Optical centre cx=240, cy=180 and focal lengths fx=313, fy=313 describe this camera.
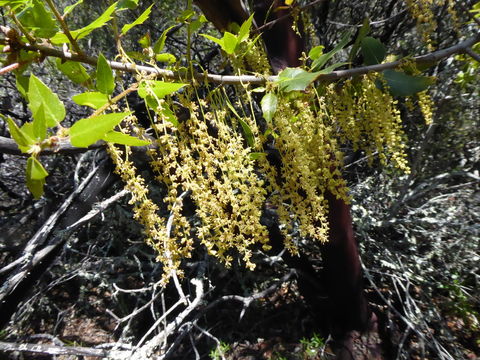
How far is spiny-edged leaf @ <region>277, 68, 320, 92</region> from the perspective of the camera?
635mm

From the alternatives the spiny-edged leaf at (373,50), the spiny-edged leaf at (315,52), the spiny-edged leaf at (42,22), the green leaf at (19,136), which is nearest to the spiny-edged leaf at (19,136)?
the green leaf at (19,136)

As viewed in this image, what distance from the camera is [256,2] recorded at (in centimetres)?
112

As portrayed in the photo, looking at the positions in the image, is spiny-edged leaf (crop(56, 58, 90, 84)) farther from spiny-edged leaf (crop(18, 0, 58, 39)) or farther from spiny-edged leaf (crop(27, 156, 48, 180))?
spiny-edged leaf (crop(27, 156, 48, 180))

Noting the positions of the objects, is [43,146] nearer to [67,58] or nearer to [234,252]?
[67,58]

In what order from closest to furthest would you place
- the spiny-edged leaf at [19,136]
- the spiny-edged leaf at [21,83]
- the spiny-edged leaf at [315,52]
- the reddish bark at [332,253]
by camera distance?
the spiny-edged leaf at [19,136]
the spiny-edged leaf at [21,83]
the spiny-edged leaf at [315,52]
the reddish bark at [332,253]

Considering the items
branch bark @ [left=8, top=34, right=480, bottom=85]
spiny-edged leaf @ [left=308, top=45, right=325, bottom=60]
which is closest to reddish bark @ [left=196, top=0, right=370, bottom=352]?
spiny-edged leaf @ [left=308, top=45, right=325, bottom=60]

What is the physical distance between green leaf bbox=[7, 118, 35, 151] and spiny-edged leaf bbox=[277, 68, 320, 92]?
1.53ft

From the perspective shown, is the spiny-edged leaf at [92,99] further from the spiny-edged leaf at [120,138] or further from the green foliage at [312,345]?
the green foliage at [312,345]

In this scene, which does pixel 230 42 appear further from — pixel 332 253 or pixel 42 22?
pixel 332 253

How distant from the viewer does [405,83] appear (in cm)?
71

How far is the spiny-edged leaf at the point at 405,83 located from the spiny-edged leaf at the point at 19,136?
0.71 meters

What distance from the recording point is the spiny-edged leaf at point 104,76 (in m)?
0.48

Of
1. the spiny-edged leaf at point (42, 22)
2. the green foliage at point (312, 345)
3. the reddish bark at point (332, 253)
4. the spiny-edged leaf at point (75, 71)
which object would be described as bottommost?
the green foliage at point (312, 345)

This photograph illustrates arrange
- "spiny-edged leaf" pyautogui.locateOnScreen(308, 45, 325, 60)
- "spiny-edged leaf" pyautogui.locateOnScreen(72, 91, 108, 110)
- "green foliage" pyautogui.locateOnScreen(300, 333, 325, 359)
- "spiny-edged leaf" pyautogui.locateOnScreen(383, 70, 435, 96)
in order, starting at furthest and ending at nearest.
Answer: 1. "green foliage" pyautogui.locateOnScreen(300, 333, 325, 359)
2. "spiny-edged leaf" pyautogui.locateOnScreen(308, 45, 325, 60)
3. "spiny-edged leaf" pyautogui.locateOnScreen(383, 70, 435, 96)
4. "spiny-edged leaf" pyautogui.locateOnScreen(72, 91, 108, 110)
